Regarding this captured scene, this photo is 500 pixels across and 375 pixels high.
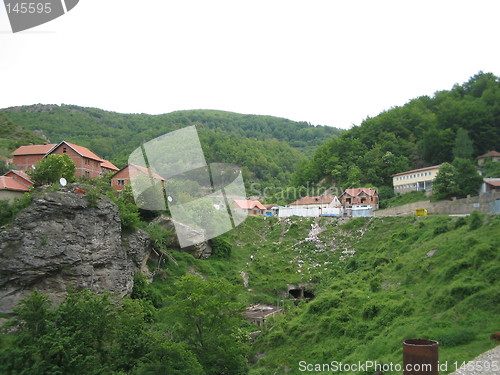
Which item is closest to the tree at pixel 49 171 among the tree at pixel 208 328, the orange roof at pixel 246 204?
the tree at pixel 208 328

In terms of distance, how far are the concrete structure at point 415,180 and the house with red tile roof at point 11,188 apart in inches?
1565

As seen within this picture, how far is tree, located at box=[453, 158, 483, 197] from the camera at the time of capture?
37.4m

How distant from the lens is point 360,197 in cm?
4822

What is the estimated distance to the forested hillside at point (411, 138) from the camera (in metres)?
51.8

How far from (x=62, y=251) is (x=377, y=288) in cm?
1800

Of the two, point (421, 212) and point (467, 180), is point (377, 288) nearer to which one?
point (421, 212)

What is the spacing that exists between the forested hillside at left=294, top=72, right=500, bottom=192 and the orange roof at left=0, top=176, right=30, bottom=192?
129ft

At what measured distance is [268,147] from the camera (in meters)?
108

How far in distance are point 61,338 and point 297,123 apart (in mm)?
160718

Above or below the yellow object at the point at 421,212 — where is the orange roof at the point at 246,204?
above

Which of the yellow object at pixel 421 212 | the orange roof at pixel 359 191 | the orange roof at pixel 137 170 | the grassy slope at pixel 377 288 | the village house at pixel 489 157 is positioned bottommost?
the grassy slope at pixel 377 288

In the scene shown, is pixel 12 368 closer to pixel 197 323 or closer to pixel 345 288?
pixel 197 323

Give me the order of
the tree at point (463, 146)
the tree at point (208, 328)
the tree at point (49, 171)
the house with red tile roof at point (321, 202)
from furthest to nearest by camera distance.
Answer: the house with red tile roof at point (321, 202), the tree at point (463, 146), the tree at point (49, 171), the tree at point (208, 328)

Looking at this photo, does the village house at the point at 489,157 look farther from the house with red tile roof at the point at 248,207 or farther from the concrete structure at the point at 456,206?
the house with red tile roof at the point at 248,207
